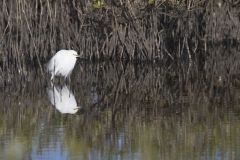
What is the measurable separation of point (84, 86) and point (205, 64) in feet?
12.4

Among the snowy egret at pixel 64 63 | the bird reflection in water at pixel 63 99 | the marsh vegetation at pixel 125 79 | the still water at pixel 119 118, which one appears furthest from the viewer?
the snowy egret at pixel 64 63

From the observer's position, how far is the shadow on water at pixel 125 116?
26.9 feet

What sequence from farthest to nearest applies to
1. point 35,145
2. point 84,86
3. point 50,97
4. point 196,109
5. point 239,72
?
point 239,72 → point 84,86 → point 50,97 → point 196,109 → point 35,145

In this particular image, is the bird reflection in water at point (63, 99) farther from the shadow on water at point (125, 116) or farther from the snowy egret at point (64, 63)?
the snowy egret at point (64, 63)

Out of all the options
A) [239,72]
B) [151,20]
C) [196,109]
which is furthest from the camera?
[151,20]

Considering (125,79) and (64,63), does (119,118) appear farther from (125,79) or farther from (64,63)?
(125,79)

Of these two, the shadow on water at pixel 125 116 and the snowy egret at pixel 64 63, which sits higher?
the snowy egret at pixel 64 63

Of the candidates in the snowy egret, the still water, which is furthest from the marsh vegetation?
the snowy egret

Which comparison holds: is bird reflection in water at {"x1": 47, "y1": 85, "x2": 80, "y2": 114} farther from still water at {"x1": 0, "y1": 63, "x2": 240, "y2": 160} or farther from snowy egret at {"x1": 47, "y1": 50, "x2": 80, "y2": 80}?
snowy egret at {"x1": 47, "y1": 50, "x2": 80, "y2": 80}

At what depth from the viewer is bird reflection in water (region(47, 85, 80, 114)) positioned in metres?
10.8

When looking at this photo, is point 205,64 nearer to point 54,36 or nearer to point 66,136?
point 54,36

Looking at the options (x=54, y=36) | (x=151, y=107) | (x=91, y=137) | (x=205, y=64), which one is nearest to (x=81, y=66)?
(x=54, y=36)

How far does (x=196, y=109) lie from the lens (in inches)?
416

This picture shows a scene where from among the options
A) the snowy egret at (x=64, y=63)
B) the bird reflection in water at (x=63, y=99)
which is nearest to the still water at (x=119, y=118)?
the bird reflection in water at (x=63, y=99)
